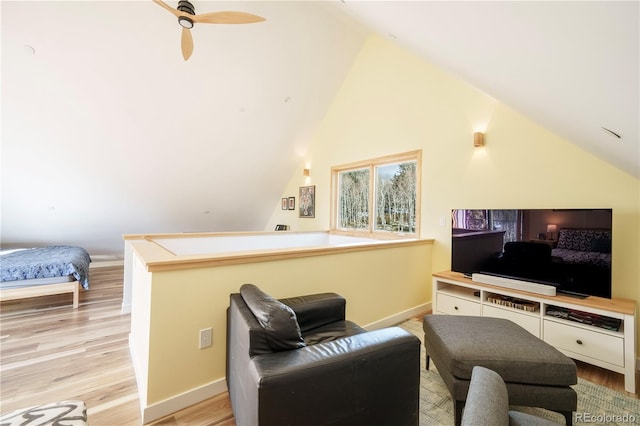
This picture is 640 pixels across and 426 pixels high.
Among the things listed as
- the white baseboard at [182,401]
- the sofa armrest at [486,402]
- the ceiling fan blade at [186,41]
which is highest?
the ceiling fan blade at [186,41]

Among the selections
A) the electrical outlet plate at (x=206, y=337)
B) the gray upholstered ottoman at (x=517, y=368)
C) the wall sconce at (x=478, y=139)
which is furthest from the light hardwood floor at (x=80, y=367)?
the wall sconce at (x=478, y=139)

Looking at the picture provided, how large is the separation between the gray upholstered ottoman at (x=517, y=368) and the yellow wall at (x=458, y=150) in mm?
1473

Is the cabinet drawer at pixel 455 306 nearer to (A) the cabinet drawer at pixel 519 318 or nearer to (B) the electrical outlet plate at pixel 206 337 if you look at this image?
(A) the cabinet drawer at pixel 519 318

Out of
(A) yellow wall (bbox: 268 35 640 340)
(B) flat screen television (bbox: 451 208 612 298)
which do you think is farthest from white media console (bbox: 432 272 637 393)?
(A) yellow wall (bbox: 268 35 640 340)

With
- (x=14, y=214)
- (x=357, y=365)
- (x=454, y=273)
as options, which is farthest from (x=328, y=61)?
(x=14, y=214)

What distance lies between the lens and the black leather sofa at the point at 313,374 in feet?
3.57

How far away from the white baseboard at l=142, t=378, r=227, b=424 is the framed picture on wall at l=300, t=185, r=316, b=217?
3894 mm

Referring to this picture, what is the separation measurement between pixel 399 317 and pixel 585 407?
5.00ft

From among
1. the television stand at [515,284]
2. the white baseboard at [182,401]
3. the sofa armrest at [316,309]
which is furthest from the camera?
the television stand at [515,284]

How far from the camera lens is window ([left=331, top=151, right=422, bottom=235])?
3.90 metres

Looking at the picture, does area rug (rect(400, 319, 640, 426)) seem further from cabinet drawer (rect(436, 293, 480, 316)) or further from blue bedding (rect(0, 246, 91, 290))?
A: blue bedding (rect(0, 246, 91, 290))

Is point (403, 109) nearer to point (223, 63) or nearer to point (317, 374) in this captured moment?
point (223, 63)

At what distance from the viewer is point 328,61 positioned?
4.36 meters

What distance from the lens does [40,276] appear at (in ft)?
11.2
